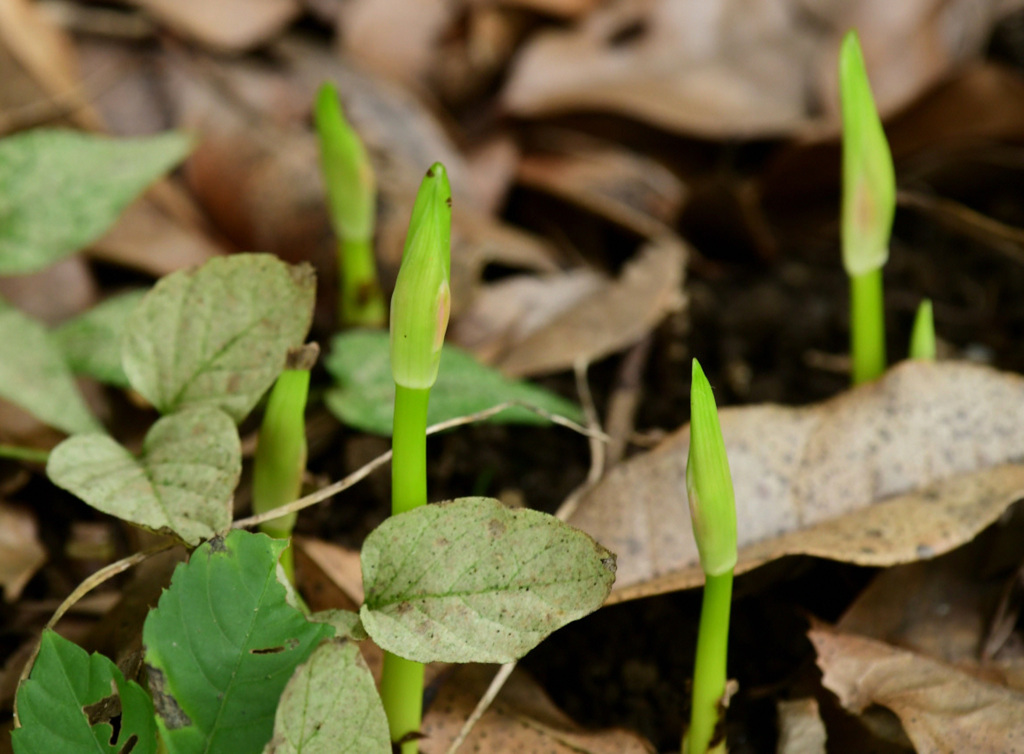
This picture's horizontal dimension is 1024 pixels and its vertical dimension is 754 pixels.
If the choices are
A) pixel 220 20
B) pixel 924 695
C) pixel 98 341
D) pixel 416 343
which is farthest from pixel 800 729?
pixel 220 20

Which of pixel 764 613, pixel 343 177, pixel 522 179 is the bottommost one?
pixel 764 613

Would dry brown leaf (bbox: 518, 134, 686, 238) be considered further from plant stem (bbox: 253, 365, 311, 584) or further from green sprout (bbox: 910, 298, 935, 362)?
plant stem (bbox: 253, 365, 311, 584)

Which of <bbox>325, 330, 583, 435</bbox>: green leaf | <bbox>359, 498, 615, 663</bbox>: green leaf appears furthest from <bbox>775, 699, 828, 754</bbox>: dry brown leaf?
<bbox>325, 330, 583, 435</bbox>: green leaf

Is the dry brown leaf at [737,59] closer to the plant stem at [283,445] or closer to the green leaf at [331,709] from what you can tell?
the plant stem at [283,445]

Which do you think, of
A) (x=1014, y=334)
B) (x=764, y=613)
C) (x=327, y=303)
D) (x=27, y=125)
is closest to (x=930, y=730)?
(x=764, y=613)

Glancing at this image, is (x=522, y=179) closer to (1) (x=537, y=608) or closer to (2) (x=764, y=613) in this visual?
(2) (x=764, y=613)

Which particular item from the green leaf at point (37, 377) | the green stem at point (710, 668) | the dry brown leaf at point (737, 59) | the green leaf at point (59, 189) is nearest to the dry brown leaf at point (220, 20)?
the dry brown leaf at point (737, 59)

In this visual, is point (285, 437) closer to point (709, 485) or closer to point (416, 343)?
point (416, 343)
